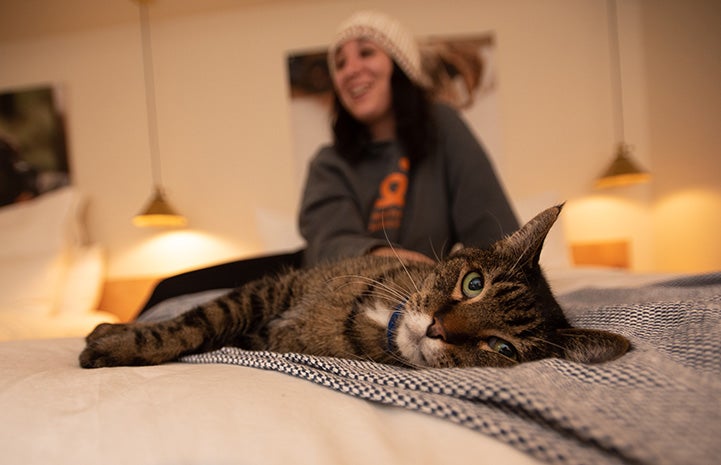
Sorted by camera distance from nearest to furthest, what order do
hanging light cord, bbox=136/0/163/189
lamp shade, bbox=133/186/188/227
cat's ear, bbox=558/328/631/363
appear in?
1. cat's ear, bbox=558/328/631/363
2. lamp shade, bbox=133/186/188/227
3. hanging light cord, bbox=136/0/163/189

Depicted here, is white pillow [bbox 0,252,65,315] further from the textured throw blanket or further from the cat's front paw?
the textured throw blanket

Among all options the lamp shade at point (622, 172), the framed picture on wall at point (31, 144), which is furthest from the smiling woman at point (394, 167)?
the framed picture on wall at point (31, 144)

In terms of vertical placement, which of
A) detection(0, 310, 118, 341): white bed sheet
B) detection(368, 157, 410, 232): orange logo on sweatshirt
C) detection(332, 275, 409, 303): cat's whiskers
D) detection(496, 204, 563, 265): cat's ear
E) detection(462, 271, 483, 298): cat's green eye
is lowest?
detection(0, 310, 118, 341): white bed sheet

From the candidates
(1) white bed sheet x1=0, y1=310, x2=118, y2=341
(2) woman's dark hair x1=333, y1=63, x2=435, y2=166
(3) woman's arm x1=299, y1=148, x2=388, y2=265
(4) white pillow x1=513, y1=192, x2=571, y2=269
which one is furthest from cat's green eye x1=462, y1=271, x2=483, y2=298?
(4) white pillow x1=513, y1=192, x2=571, y2=269

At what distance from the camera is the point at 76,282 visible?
2414 mm

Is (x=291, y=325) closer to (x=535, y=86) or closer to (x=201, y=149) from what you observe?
(x=201, y=149)

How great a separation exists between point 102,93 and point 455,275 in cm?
329

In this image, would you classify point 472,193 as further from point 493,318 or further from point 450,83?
point 450,83

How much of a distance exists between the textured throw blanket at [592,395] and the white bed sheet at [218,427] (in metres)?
0.02

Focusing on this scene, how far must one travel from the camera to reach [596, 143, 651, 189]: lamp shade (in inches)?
90.1

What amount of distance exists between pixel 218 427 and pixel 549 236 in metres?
2.35

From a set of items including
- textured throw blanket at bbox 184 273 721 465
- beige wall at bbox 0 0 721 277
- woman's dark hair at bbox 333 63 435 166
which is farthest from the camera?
beige wall at bbox 0 0 721 277

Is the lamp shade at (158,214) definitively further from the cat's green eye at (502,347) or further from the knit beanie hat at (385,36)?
the cat's green eye at (502,347)

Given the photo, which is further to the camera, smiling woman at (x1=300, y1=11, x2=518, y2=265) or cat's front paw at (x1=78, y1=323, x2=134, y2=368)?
smiling woman at (x1=300, y1=11, x2=518, y2=265)
